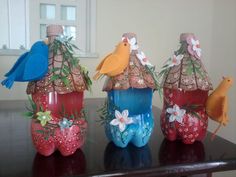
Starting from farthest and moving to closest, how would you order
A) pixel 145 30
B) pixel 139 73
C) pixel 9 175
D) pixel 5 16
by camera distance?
pixel 145 30 < pixel 5 16 < pixel 139 73 < pixel 9 175

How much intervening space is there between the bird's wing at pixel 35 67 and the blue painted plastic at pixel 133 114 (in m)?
0.15

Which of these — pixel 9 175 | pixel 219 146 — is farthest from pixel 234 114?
pixel 9 175

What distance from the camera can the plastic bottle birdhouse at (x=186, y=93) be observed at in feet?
1.78

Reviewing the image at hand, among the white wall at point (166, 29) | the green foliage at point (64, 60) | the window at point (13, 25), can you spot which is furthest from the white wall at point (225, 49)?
the window at point (13, 25)

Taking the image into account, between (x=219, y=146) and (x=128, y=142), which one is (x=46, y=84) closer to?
(x=128, y=142)

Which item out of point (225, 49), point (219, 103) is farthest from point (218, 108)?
point (225, 49)

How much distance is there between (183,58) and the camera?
564 mm

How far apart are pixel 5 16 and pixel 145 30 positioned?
71cm

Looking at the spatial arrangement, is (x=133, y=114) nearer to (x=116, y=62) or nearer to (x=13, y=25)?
(x=116, y=62)

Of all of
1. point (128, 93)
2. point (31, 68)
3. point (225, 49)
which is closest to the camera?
point (31, 68)

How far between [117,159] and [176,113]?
17 centimetres

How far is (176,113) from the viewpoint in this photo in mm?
555

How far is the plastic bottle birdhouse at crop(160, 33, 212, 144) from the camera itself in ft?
1.78

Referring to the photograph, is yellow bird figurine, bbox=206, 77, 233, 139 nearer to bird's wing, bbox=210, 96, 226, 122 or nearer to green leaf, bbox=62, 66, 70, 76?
bird's wing, bbox=210, 96, 226, 122
